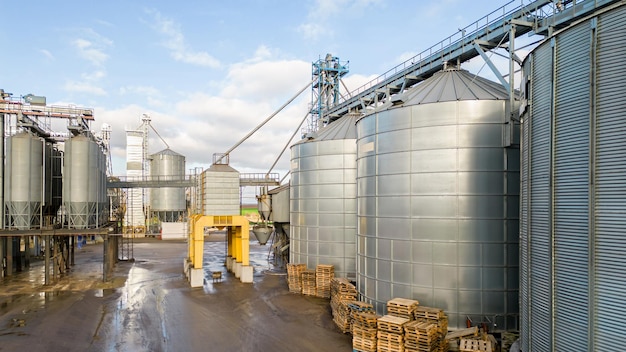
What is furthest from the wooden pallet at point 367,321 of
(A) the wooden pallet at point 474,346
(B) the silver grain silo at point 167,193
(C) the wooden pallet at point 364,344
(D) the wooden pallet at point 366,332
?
(B) the silver grain silo at point 167,193

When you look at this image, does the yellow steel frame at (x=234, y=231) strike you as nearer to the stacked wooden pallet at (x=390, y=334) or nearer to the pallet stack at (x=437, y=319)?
the stacked wooden pallet at (x=390, y=334)

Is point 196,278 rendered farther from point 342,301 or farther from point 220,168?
point 342,301

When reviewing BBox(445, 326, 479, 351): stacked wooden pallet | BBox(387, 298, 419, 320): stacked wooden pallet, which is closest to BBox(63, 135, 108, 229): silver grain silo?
BBox(387, 298, 419, 320): stacked wooden pallet

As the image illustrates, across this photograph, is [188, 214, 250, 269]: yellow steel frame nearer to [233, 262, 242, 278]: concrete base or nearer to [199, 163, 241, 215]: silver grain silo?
[233, 262, 242, 278]: concrete base

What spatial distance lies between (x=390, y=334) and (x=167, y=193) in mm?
56905

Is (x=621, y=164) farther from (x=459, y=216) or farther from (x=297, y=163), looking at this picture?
(x=297, y=163)

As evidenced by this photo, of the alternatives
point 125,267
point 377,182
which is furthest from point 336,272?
point 125,267

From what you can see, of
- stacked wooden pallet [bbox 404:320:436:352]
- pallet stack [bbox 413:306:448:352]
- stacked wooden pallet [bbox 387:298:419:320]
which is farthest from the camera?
stacked wooden pallet [bbox 387:298:419:320]

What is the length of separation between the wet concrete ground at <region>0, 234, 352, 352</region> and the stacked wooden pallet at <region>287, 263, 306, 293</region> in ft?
2.01

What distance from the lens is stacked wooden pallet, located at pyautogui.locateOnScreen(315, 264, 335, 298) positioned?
2589 cm

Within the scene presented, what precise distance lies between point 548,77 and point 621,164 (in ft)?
11.0

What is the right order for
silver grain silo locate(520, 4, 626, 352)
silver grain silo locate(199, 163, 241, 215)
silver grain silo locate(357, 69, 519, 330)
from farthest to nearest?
silver grain silo locate(199, 163, 241, 215) → silver grain silo locate(357, 69, 519, 330) → silver grain silo locate(520, 4, 626, 352)

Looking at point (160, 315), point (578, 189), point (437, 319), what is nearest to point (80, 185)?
point (160, 315)

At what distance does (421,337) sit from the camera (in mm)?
14742
